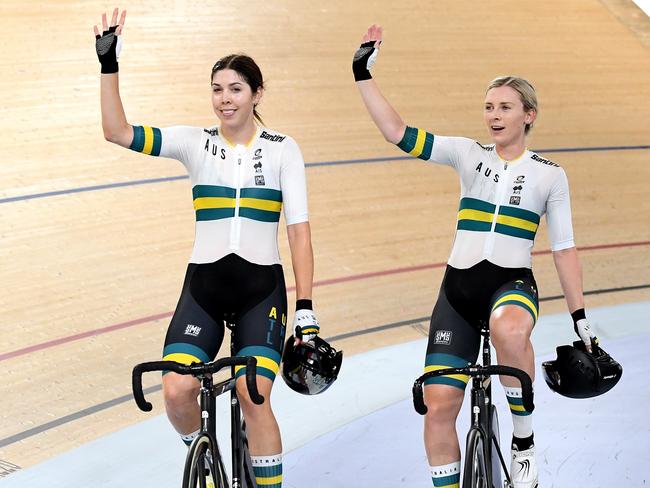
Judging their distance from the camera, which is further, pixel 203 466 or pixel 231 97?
pixel 231 97

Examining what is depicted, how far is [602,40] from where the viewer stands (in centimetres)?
923

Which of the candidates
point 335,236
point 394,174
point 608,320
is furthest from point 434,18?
point 608,320

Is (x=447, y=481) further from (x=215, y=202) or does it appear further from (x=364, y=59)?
(x=364, y=59)

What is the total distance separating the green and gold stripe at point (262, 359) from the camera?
268 cm

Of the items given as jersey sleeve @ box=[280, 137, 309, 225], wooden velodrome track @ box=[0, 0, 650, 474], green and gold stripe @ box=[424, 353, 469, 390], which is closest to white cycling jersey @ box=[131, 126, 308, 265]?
jersey sleeve @ box=[280, 137, 309, 225]

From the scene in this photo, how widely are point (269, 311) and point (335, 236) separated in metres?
3.17

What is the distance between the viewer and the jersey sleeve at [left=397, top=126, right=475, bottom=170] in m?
2.96

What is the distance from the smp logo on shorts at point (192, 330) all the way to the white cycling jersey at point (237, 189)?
20 cm

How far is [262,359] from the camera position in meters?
2.69

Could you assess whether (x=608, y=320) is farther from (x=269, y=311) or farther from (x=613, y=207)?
(x=269, y=311)

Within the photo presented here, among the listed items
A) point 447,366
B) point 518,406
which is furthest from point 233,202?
point 518,406

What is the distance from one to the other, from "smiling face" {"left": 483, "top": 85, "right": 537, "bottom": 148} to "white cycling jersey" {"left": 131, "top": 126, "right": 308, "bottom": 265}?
0.58m

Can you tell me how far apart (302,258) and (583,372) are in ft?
2.78

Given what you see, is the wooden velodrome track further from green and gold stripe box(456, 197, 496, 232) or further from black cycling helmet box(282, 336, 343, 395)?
green and gold stripe box(456, 197, 496, 232)
